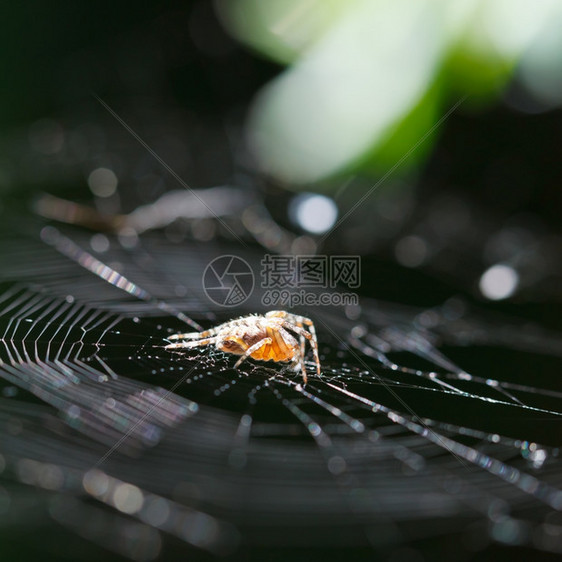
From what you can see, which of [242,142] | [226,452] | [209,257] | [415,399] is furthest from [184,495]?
[242,142]

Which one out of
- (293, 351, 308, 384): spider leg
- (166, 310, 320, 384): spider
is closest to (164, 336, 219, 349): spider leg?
(166, 310, 320, 384): spider

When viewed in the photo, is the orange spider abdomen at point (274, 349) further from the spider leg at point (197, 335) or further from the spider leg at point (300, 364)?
the spider leg at point (197, 335)

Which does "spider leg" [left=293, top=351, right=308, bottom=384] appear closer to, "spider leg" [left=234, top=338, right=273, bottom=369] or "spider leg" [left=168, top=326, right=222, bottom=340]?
"spider leg" [left=234, top=338, right=273, bottom=369]

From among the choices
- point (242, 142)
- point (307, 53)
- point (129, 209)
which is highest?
point (242, 142)

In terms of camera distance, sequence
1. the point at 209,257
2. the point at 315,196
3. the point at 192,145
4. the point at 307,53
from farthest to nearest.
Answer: the point at 192,145, the point at 315,196, the point at 209,257, the point at 307,53

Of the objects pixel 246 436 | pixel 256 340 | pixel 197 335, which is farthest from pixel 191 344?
pixel 246 436

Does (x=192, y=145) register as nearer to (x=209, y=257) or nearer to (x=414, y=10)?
(x=209, y=257)
